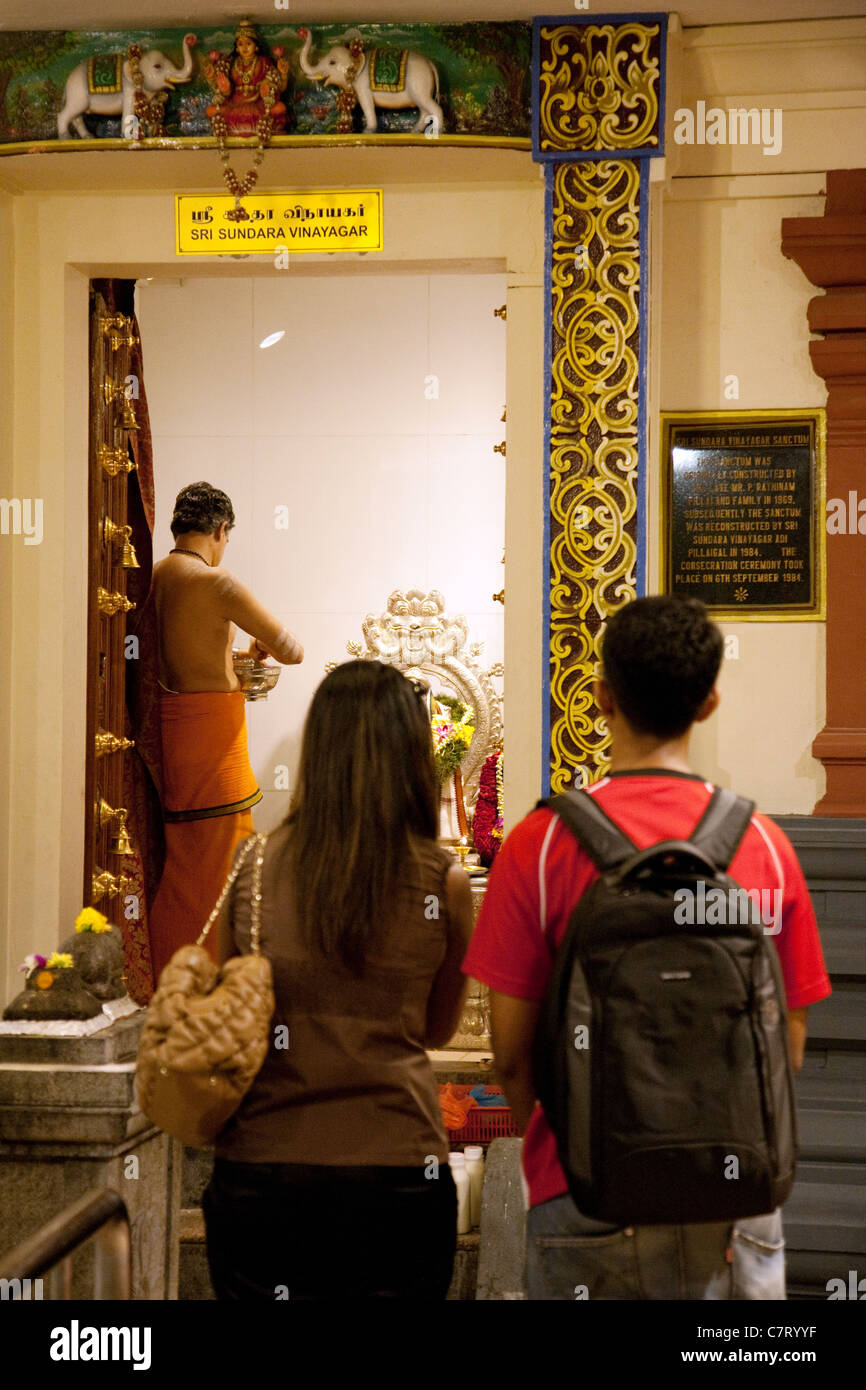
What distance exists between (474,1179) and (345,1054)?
2672 millimetres

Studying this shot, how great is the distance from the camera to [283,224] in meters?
4.84

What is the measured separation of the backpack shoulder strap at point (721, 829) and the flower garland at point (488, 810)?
4.33m

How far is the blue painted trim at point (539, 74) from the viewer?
4457 mm

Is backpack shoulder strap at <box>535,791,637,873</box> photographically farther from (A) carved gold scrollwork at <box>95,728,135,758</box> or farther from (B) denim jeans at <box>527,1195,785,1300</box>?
(A) carved gold scrollwork at <box>95,728,135,758</box>

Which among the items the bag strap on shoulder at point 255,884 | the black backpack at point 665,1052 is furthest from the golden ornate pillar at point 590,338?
the black backpack at point 665,1052

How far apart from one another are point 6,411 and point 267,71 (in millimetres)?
1435

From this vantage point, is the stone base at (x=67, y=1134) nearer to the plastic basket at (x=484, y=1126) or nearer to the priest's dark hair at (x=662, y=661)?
the plastic basket at (x=484, y=1126)

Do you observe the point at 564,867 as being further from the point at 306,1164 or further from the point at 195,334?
the point at 195,334

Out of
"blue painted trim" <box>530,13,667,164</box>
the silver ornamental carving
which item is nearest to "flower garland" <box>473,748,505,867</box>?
the silver ornamental carving

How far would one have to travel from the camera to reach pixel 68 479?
5023mm

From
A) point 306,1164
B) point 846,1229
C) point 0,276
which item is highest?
point 0,276

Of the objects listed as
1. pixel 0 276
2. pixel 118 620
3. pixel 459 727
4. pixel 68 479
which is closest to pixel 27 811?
pixel 118 620

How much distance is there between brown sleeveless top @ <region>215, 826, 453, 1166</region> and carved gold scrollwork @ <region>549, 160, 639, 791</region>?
8.02 ft

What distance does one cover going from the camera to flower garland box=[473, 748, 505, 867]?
6512 mm
